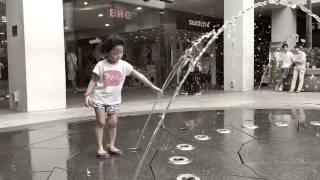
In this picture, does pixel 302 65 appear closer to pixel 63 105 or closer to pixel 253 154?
pixel 63 105

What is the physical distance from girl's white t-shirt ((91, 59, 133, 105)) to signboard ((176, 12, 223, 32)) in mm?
17185

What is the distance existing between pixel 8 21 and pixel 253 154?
27.7 ft

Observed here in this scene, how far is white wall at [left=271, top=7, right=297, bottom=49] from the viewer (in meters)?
21.0

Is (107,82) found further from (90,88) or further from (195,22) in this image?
(195,22)

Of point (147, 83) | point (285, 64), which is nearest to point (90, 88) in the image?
point (147, 83)

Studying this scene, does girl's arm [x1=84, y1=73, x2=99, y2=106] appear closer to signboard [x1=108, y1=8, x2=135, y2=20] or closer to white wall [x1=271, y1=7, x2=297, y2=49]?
signboard [x1=108, y1=8, x2=135, y2=20]

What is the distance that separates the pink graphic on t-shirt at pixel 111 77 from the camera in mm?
4992

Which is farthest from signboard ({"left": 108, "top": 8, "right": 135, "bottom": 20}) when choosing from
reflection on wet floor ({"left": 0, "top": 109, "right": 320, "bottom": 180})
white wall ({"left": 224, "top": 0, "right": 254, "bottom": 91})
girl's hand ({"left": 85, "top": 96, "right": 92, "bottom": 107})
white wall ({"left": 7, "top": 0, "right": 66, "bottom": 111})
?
girl's hand ({"left": 85, "top": 96, "right": 92, "bottom": 107})

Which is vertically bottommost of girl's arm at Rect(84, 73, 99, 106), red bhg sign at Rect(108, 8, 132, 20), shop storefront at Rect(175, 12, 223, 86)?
girl's arm at Rect(84, 73, 99, 106)

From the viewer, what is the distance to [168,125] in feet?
25.0

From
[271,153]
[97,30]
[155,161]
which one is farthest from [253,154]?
[97,30]

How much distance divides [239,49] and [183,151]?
12.1 m

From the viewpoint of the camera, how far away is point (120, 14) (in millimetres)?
19172

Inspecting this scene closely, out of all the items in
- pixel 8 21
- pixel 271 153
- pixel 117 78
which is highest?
pixel 8 21
